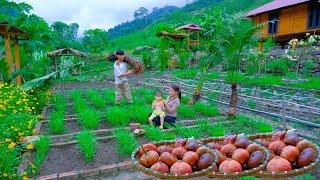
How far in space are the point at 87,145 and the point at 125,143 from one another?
656 mm

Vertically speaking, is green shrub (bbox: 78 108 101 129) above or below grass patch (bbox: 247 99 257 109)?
below

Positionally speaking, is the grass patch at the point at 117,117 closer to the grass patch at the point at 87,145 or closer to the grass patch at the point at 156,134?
the grass patch at the point at 156,134

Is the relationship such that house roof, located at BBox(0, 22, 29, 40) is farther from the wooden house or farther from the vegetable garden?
the wooden house

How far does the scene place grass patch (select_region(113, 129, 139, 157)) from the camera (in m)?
5.40

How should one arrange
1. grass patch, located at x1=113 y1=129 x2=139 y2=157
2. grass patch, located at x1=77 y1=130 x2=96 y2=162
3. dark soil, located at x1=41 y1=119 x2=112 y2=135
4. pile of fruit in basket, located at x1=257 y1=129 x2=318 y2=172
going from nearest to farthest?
pile of fruit in basket, located at x1=257 y1=129 x2=318 y2=172 → grass patch, located at x1=77 y1=130 x2=96 y2=162 → grass patch, located at x1=113 y1=129 x2=139 y2=157 → dark soil, located at x1=41 y1=119 x2=112 y2=135

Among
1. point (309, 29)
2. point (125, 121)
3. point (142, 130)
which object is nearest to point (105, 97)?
point (125, 121)

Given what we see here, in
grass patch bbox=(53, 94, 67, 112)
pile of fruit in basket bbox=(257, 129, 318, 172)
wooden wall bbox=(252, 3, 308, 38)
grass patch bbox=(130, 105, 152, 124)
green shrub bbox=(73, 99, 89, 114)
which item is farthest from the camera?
wooden wall bbox=(252, 3, 308, 38)

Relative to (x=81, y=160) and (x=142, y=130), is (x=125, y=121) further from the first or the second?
(x=81, y=160)

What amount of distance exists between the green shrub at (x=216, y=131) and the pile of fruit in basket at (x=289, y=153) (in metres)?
2.85

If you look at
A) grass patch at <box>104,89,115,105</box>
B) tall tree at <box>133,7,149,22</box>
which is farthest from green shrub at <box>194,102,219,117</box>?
tall tree at <box>133,7,149,22</box>

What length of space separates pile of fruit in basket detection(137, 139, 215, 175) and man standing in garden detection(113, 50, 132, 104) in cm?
560

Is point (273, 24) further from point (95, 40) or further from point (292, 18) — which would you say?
point (95, 40)

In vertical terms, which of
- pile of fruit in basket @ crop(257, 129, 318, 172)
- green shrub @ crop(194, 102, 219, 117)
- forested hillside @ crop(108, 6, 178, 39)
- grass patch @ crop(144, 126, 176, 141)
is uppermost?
forested hillside @ crop(108, 6, 178, 39)

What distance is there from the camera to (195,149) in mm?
3182
